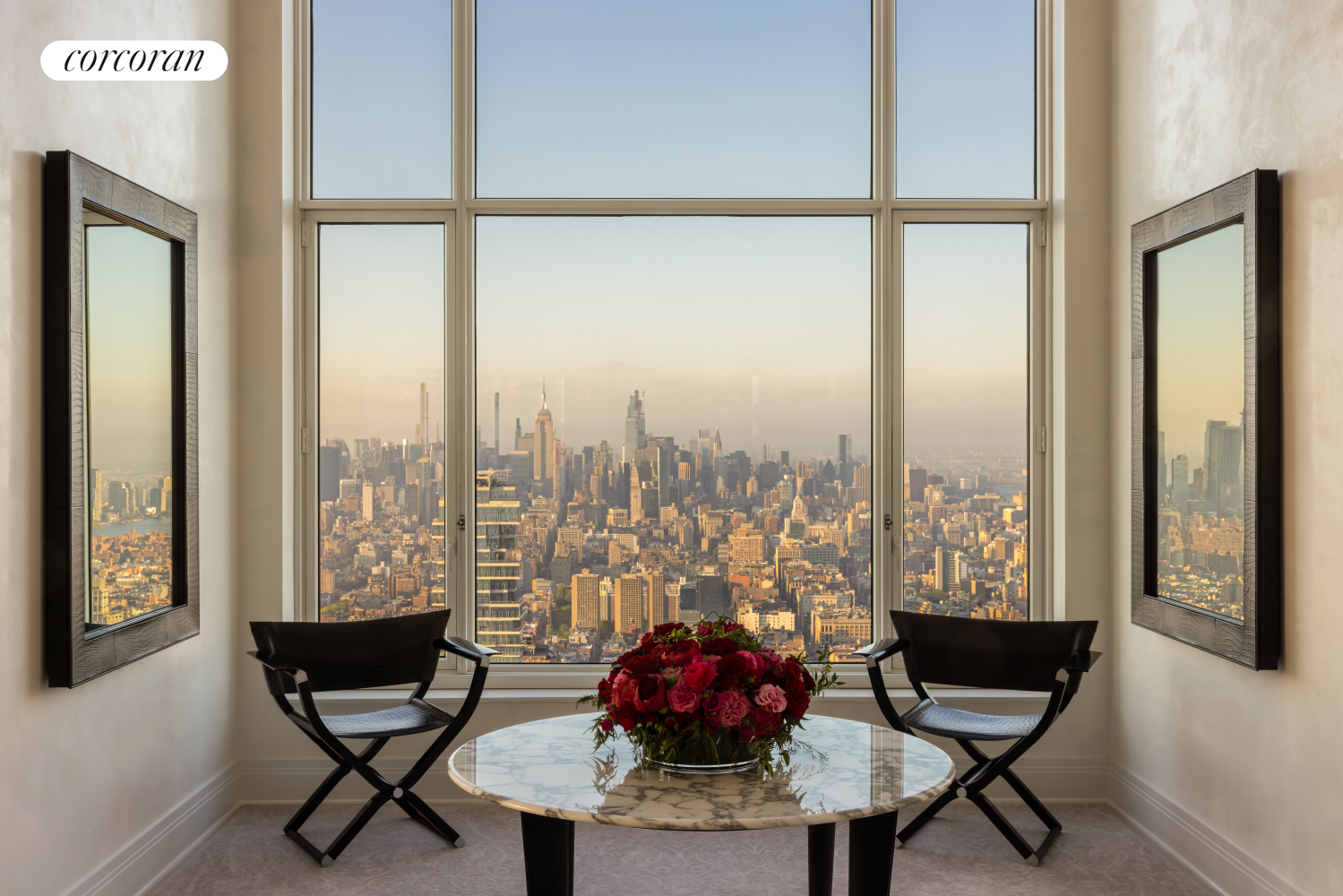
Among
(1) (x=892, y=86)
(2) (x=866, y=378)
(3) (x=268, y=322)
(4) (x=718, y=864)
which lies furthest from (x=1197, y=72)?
(3) (x=268, y=322)

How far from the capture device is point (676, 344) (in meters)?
4.38

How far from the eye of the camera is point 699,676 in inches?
92.5

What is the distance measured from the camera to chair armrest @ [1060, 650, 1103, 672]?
339cm

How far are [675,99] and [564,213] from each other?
0.72 m

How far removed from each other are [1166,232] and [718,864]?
2.85m

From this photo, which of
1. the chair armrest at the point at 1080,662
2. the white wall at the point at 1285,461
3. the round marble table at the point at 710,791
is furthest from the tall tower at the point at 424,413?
the white wall at the point at 1285,461

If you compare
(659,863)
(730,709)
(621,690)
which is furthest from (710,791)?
(659,863)

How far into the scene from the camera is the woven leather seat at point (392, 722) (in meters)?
3.46

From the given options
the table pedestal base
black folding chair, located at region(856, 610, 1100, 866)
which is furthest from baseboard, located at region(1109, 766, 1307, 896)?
the table pedestal base

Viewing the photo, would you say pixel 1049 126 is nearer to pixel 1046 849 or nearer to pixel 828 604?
pixel 828 604

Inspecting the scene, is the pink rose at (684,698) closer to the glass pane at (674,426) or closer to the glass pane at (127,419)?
the glass pane at (127,419)

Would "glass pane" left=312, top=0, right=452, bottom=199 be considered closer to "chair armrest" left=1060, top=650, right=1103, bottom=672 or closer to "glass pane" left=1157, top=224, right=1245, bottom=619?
"glass pane" left=1157, top=224, right=1245, bottom=619

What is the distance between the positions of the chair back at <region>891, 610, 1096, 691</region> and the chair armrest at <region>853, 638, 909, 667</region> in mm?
47

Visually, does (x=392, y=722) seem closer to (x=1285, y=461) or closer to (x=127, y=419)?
(x=127, y=419)
